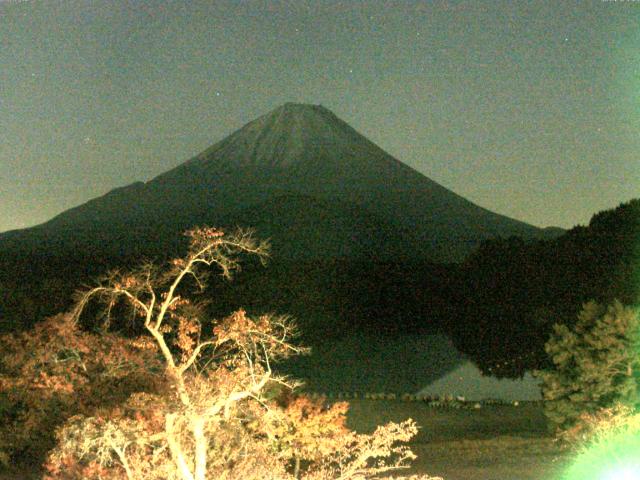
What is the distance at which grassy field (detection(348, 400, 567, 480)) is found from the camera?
933 centimetres

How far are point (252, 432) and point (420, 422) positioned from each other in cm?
693

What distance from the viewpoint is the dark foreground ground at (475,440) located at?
9.29m

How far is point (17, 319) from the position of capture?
21875 millimetres

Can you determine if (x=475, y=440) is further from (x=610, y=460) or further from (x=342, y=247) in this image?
(x=342, y=247)

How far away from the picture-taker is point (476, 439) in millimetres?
13320

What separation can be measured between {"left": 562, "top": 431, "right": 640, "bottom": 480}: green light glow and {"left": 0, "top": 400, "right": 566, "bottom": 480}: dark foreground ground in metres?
0.40

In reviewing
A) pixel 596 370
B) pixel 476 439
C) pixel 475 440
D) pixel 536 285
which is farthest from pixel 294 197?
pixel 596 370

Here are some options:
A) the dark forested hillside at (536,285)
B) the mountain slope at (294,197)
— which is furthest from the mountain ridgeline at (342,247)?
the mountain slope at (294,197)

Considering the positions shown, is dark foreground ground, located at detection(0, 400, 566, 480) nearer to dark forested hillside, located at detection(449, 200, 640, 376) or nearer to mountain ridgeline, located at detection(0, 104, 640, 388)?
mountain ridgeline, located at detection(0, 104, 640, 388)

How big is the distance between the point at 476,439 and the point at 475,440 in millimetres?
417

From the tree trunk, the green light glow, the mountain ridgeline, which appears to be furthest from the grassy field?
the mountain ridgeline

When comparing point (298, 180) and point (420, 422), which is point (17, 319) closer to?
point (420, 422)

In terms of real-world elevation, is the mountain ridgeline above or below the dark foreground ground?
above

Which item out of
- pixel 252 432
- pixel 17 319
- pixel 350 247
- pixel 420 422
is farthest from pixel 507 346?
pixel 350 247
